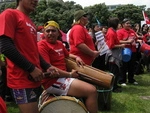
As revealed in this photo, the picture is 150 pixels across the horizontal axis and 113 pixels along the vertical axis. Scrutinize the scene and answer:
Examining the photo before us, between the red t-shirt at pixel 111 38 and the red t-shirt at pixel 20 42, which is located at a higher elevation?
the red t-shirt at pixel 20 42

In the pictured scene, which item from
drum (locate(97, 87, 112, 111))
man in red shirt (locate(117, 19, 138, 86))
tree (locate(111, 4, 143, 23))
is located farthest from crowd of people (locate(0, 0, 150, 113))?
tree (locate(111, 4, 143, 23))

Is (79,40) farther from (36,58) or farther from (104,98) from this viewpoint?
(36,58)

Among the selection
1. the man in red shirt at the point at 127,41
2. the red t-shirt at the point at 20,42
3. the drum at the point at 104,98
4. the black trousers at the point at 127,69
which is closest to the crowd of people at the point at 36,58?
the red t-shirt at the point at 20,42

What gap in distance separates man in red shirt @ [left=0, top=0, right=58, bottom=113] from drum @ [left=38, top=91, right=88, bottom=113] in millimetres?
618

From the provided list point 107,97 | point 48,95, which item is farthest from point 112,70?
point 48,95

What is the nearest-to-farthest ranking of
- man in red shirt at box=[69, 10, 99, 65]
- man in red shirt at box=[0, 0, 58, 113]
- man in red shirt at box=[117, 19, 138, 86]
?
man in red shirt at box=[0, 0, 58, 113], man in red shirt at box=[69, 10, 99, 65], man in red shirt at box=[117, 19, 138, 86]

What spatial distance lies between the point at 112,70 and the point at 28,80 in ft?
15.4

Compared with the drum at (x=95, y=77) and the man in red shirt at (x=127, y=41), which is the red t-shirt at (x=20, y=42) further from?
the man in red shirt at (x=127, y=41)

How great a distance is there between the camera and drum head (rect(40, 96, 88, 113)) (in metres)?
3.31

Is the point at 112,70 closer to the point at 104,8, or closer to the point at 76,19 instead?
the point at 76,19

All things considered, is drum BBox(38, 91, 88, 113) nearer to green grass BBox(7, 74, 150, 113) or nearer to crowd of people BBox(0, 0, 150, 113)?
crowd of people BBox(0, 0, 150, 113)

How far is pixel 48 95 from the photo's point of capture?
3.58 metres

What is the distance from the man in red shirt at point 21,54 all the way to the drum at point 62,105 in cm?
62

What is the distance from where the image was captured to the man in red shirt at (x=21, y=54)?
2.44 meters
